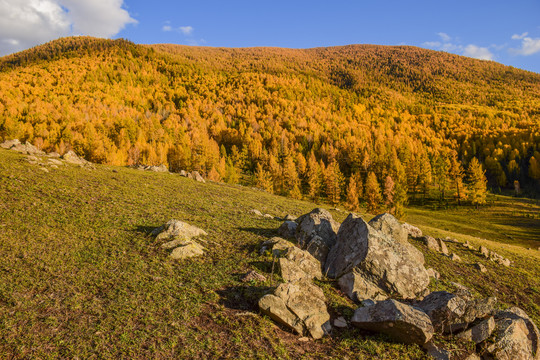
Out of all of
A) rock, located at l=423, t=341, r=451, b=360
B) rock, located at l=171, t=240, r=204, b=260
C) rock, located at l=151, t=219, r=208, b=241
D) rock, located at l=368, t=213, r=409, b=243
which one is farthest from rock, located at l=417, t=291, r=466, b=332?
rock, located at l=151, t=219, r=208, b=241

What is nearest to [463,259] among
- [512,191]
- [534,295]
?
[534,295]

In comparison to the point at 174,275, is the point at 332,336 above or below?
below

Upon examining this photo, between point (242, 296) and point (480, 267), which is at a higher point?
point (242, 296)

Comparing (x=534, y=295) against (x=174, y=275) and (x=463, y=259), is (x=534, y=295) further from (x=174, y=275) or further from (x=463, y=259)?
(x=174, y=275)

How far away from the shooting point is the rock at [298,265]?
13227 mm

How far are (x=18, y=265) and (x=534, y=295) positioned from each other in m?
32.0

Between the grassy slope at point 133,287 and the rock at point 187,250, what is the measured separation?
522mm

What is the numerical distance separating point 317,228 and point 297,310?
8.47 m

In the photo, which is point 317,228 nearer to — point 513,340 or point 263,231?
point 263,231

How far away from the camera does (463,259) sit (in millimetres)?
23156

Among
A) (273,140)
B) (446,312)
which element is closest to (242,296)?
(446,312)

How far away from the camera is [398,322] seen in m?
8.93

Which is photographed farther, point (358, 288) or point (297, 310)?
point (358, 288)

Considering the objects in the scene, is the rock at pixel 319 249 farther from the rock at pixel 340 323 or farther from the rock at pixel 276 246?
the rock at pixel 340 323
